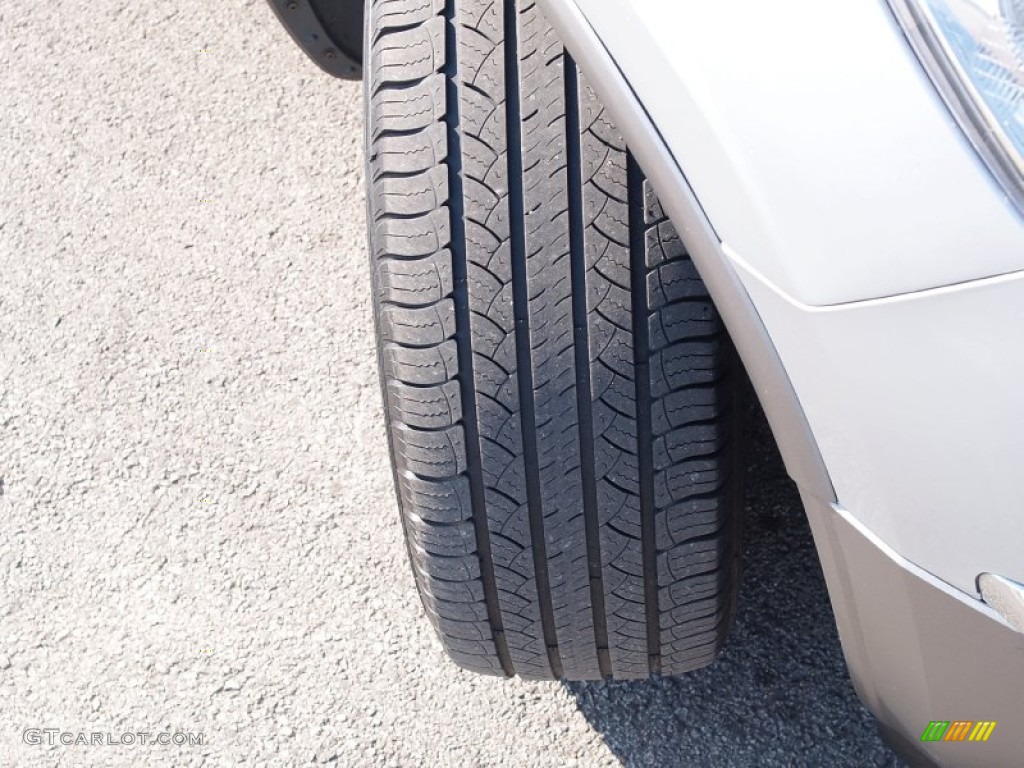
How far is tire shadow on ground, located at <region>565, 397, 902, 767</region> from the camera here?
1.67 metres

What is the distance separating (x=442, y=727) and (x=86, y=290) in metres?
1.22

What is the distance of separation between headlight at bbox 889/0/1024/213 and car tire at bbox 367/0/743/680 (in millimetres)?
358

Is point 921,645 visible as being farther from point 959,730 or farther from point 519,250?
point 519,250

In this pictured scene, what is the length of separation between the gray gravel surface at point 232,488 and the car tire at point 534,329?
52 cm

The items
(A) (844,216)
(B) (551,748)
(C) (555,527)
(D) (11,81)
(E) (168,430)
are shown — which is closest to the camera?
(A) (844,216)

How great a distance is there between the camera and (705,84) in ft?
2.79

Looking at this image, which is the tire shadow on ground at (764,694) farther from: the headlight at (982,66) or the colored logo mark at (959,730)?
the headlight at (982,66)

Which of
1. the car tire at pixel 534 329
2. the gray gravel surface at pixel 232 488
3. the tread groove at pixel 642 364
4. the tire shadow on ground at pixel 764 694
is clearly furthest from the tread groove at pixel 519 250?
the gray gravel surface at pixel 232 488

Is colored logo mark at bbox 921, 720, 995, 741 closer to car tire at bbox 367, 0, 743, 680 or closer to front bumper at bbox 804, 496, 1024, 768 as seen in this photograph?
front bumper at bbox 804, 496, 1024, 768

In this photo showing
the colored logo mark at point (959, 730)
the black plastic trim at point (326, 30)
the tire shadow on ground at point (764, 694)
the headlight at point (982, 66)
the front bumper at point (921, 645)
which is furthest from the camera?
the black plastic trim at point (326, 30)

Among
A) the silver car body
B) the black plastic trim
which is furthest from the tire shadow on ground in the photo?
the black plastic trim

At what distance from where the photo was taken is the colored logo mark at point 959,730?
107 cm

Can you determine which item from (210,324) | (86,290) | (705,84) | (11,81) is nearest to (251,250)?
(210,324)

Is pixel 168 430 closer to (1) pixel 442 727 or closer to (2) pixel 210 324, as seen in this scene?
(2) pixel 210 324
